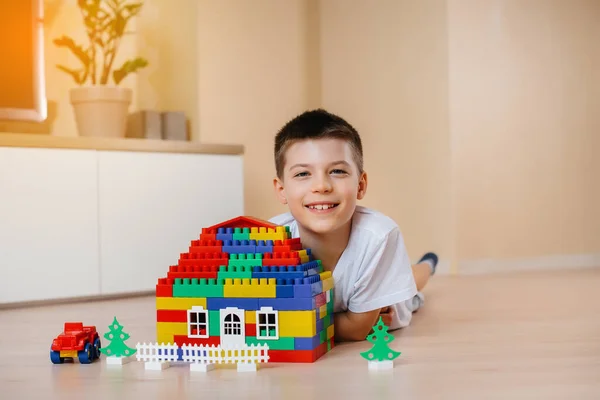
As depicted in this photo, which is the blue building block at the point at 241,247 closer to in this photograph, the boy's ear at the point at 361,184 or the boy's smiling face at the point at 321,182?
the boy's smiling face at the point at 321,182

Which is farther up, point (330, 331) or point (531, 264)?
point (330, 331)

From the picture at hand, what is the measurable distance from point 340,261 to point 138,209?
57.0 inches

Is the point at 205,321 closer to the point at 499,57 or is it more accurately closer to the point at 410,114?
the point at 410,114

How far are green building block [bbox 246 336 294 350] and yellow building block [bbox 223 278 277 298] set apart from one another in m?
0.08

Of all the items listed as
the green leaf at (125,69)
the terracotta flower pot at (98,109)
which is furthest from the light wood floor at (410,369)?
the green leaf at (125,69)

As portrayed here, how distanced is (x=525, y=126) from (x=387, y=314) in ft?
7.50

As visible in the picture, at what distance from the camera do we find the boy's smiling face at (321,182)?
65.0 inches

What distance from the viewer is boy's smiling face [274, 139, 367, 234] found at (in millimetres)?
1650

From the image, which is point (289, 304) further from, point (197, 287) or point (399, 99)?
point (399, 99)

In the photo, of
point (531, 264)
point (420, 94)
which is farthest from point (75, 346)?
point (531, 264)

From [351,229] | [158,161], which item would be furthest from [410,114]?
[351,229]

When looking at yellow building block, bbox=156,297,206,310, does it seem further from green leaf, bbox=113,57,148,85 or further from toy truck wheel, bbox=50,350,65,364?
green leaf, bbox=113,57,148,85

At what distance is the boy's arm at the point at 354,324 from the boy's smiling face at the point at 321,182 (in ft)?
0.68

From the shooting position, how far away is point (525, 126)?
390 cm
